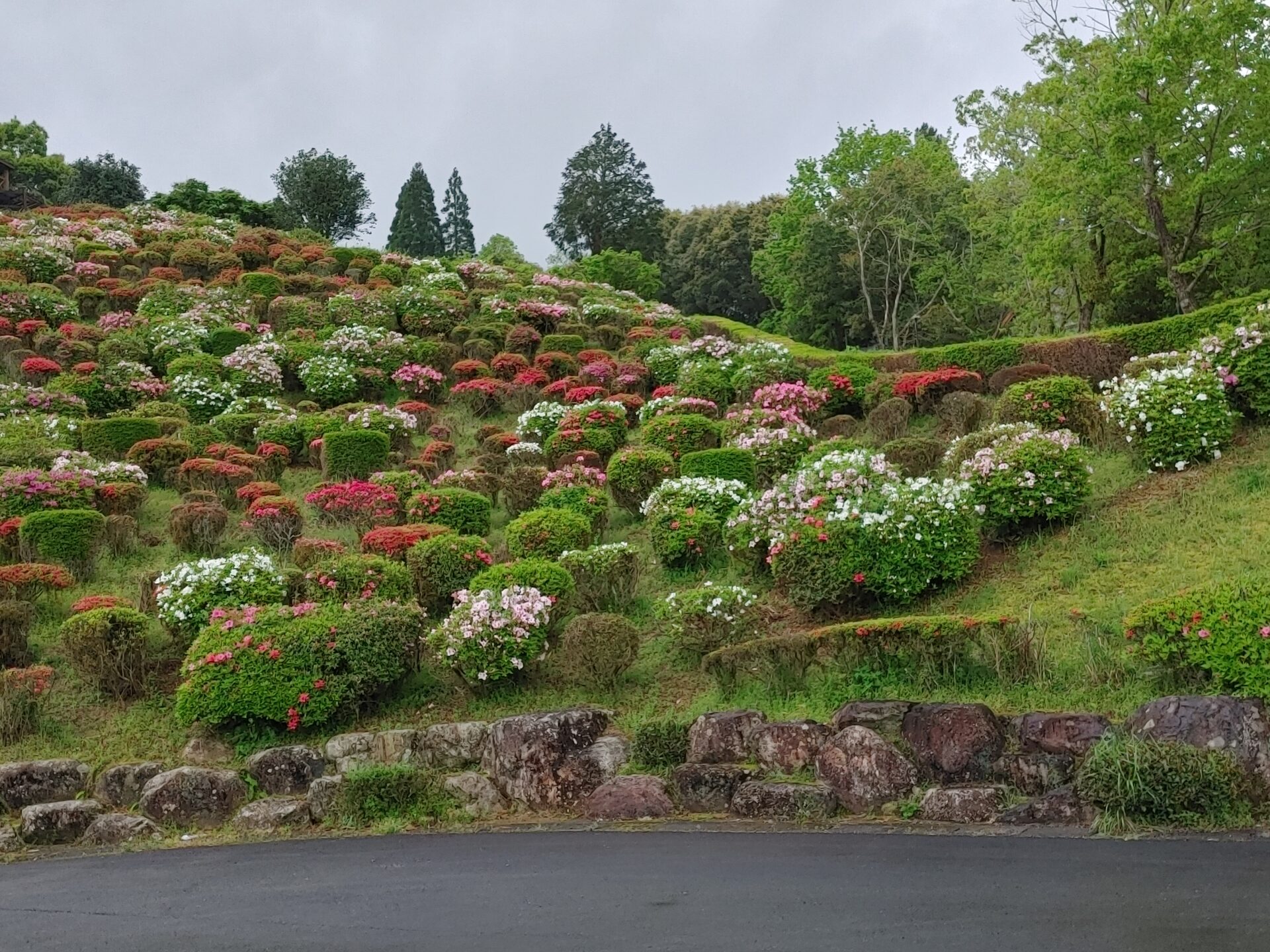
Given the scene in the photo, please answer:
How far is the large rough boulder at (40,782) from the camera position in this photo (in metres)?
8.57

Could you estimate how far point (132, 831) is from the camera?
26.7 feet

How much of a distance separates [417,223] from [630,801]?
40.9 metres

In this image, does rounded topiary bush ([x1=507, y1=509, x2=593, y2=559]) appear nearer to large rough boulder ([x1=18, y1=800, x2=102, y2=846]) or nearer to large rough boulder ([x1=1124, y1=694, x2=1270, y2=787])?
large rough boulder ([x1=18, y1=800, x2=102, y2=846])

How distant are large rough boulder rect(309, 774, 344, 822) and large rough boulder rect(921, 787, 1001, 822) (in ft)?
14.2

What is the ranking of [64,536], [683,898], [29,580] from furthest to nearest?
[64,536] → [29,580] → [683,898]

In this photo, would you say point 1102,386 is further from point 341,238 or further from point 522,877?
point 341,238

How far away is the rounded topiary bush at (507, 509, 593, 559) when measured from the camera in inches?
448

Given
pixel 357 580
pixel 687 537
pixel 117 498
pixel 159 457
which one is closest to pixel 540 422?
pixel 159 457

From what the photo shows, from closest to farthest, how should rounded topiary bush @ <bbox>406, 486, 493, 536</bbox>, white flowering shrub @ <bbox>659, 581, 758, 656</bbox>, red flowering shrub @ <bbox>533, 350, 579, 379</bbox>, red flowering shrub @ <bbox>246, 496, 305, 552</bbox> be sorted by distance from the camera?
1. white flowering shrub @ <bbox>659, 581, 758, 656</bbox>
2. rounded topiary bush @ <bbox>406, 486, 493, 536</bbox>
3. red flowering shrub @ <bbox>246, 496, 305, 552</bbox>
4. red flowering shrub @ <bbox>533, 350, 579, 379</bbox>

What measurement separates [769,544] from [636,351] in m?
12.2

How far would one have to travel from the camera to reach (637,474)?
44.2ft

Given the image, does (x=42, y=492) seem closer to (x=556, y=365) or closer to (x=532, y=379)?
(x=532, y=379)

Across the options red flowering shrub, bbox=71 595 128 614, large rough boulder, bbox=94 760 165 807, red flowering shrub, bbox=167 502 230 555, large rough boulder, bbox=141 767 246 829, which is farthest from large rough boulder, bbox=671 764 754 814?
red flowering shrub, bbox=167 502 230 555

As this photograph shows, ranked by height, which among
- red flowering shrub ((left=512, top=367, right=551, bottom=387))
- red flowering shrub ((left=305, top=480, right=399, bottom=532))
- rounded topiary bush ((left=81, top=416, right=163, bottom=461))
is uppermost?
red flowering shrub ((left=512, top=367, right=551, bottom=387))
